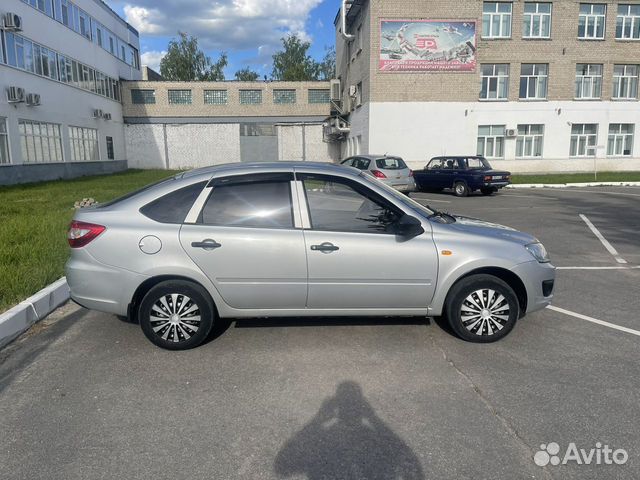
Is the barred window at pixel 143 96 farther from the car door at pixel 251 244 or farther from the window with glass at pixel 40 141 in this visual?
the car door at pixel 251 244

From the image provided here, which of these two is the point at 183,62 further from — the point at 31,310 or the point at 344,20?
the point at 31,310

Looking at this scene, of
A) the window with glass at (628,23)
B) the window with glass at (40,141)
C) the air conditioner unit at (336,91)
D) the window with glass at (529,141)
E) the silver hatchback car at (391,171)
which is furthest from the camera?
the air conditioner unit at (336,91)

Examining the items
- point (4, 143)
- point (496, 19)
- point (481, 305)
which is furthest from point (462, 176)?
point (4, 143)

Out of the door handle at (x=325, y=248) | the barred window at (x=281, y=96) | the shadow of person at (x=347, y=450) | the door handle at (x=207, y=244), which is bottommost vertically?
the shadow of person at (x=347, y=450)

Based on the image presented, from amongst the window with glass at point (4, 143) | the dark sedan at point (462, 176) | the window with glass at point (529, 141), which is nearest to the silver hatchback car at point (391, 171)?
the dark sedan at point (462, 176)

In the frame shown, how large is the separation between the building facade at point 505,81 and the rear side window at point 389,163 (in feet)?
35.8

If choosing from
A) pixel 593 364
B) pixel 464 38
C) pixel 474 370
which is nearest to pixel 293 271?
pixel 474 370

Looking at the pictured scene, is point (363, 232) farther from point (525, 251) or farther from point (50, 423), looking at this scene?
point (50, 423)

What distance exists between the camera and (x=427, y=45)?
26.6 meters

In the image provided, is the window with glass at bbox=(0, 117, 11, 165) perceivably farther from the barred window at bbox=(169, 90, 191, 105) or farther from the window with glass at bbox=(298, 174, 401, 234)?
the window with glass at bbox=(298, 174, 401, 234)

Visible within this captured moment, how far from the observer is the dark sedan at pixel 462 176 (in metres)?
18.4

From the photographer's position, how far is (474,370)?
391cm

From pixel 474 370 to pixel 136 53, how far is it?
50.3 m

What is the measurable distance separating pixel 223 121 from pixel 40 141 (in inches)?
681
